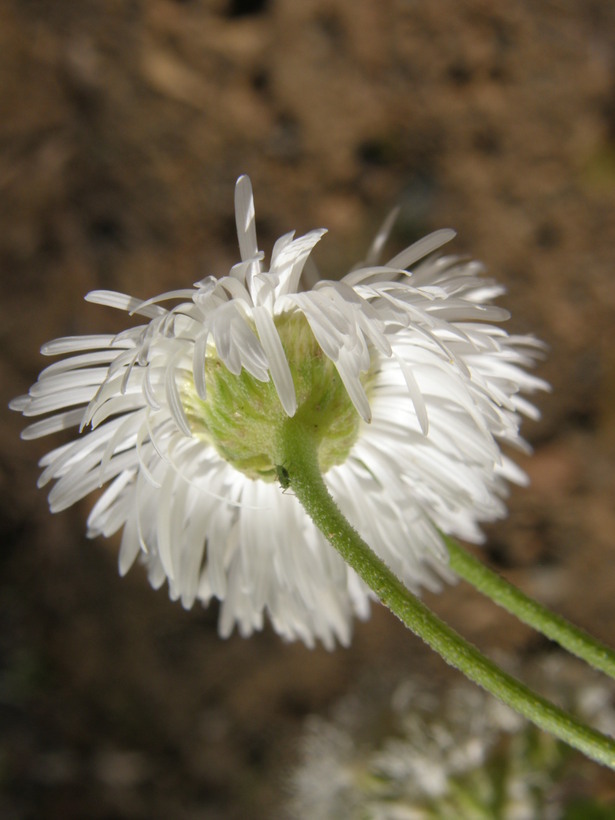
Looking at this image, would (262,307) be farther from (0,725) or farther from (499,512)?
(0,725)

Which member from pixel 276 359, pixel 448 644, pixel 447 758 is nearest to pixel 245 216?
pixel 276 359

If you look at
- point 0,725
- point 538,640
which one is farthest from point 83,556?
point 538,640

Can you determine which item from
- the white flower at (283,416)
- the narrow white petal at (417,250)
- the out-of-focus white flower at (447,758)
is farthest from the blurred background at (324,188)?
the narrow white petal at (417,250)

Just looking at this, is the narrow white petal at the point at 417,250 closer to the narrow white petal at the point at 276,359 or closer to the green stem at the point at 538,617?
the narrow white petal at the point at 276,359

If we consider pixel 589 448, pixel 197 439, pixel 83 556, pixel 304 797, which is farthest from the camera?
pixel 83 556

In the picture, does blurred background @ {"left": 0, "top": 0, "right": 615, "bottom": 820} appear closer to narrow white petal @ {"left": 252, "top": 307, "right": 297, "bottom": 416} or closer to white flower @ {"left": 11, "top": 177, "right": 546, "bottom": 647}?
white flower @ {"left": 11, "top": 177, "right": 546, "bottom": 647}

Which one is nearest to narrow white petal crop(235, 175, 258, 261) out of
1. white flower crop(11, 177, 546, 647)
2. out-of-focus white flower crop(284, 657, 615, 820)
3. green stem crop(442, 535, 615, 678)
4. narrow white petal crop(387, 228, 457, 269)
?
white flower crop(11, 177, 546, 647)
